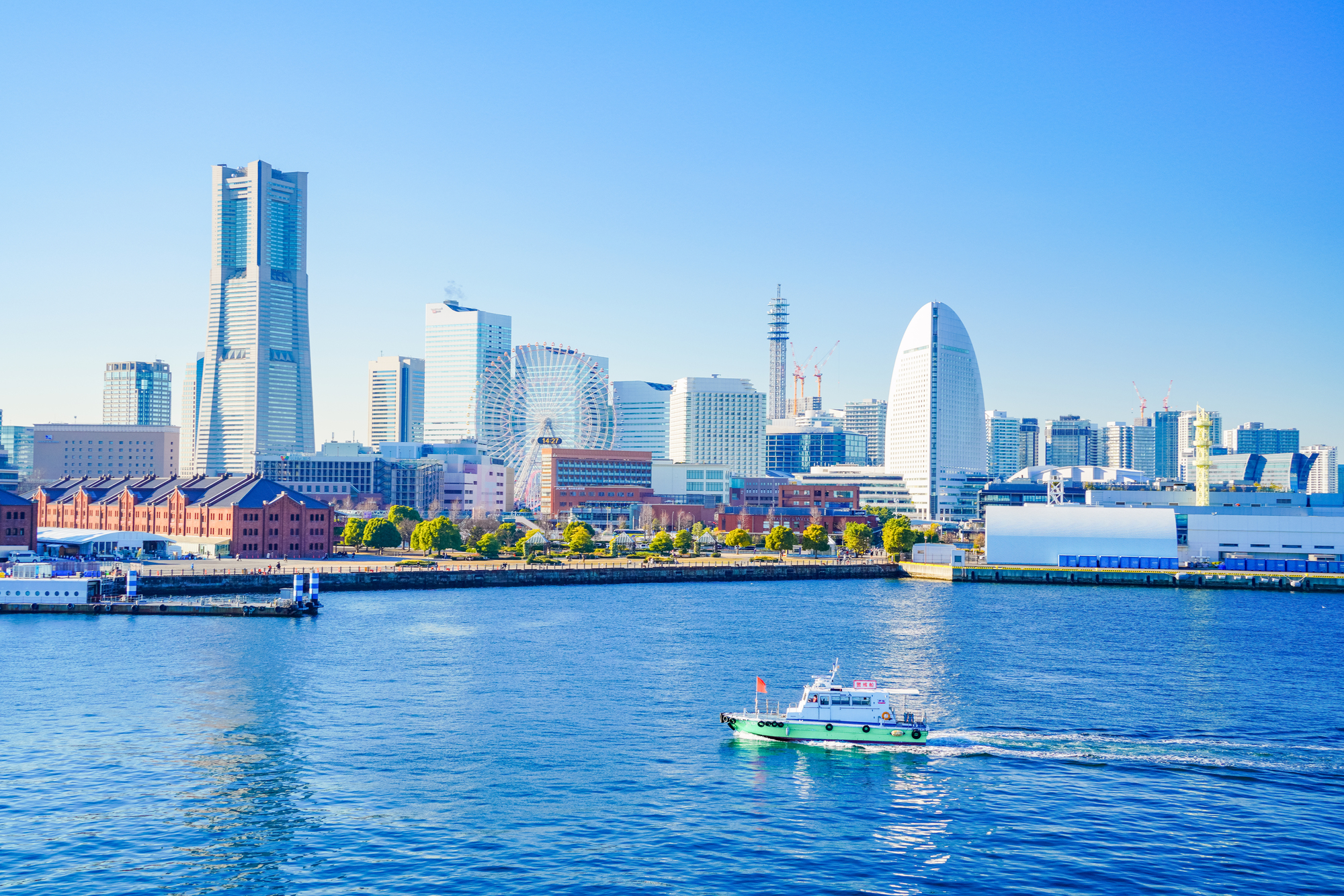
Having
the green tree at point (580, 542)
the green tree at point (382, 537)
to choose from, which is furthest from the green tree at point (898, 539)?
the green tree at point (382, 537)

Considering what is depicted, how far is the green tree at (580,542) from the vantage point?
13150 cm

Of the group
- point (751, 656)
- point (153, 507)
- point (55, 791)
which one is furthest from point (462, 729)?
point (153, 507)

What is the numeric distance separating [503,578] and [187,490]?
132 feet

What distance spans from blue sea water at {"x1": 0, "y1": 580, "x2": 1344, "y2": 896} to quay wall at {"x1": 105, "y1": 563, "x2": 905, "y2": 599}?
23.1 m

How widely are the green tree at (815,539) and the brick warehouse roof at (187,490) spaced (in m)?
55.1

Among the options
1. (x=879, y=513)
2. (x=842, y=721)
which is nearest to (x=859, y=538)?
(x=879, y=513)

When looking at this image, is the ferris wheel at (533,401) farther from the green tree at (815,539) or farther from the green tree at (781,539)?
the green tree at (815,539)

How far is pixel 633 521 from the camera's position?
19862 centimetres

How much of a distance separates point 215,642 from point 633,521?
445 feet

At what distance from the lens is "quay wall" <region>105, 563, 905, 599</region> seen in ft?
296

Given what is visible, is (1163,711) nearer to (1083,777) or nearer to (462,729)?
(1083,777)

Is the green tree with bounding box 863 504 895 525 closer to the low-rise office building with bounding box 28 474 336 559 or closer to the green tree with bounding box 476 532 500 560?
the green tree with bounding box 476 532 500 560

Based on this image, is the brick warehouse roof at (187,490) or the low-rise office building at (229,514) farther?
the brick warehouse roof at (187,490)

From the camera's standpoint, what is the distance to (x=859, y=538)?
14088 cm
